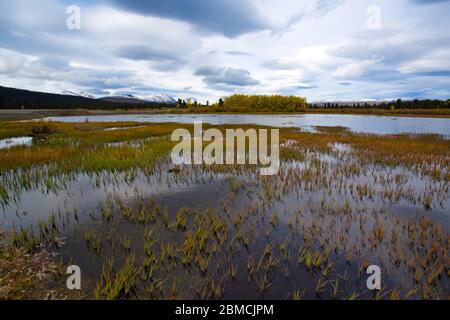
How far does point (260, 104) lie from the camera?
147250 millimetres

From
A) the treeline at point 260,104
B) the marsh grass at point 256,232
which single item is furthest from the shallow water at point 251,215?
the treeline at point 260,104

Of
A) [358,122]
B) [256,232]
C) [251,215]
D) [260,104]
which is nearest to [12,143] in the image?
[251,215]

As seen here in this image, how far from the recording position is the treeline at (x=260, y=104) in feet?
472

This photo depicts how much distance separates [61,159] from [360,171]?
17649 mm

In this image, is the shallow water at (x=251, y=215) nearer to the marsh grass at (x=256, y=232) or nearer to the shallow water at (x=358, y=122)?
the marsh grass at (x=256, y=232)

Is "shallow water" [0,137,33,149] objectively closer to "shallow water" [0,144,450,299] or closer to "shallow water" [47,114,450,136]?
"shallow water" [0,144,450,299]

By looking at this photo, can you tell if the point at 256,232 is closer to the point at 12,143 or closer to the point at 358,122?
the point at 12,143

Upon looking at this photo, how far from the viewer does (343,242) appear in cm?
633

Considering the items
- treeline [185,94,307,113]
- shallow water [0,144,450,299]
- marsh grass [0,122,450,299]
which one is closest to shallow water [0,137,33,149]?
marsh grass [0,122,450,299]

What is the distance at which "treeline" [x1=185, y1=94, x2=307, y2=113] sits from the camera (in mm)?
143875

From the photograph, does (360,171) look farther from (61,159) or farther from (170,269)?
(61,159)

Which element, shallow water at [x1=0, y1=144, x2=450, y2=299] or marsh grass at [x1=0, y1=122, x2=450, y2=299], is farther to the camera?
shallow water at [x1=0, y1=144, x2=450, y2=299]
